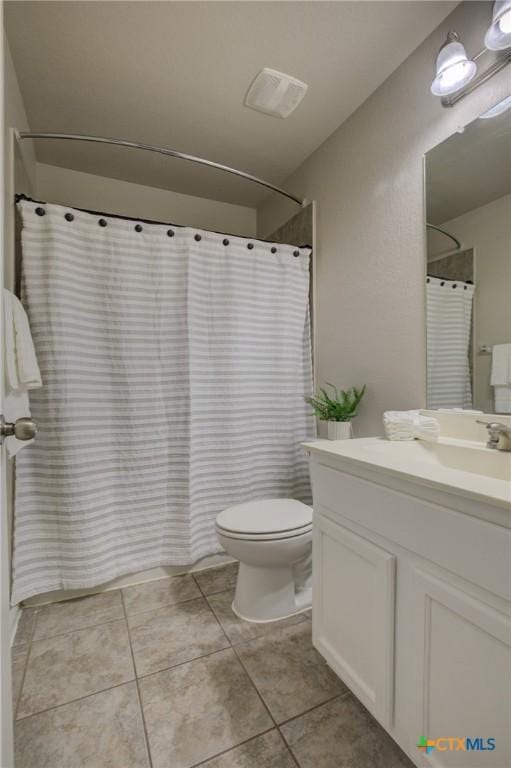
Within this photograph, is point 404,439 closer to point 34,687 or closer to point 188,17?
point 34,687

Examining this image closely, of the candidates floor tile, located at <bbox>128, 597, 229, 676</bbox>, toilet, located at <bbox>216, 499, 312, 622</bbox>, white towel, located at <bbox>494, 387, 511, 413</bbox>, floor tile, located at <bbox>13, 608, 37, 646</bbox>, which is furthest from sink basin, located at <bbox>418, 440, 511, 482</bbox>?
floor tile, located at <bbox>13, 608, 37, 646</bbox>

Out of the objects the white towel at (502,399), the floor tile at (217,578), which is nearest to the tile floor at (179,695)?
the floor tile at (217,578)

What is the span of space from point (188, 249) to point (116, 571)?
166 cm

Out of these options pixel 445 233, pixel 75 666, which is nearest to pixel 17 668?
pixel 75 666

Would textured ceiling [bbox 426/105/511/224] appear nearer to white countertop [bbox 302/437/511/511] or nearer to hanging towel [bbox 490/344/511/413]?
hanging towel [bbox 490/344/511/413]

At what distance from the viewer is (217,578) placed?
1.86 metres

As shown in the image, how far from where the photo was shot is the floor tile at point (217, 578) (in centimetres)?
177

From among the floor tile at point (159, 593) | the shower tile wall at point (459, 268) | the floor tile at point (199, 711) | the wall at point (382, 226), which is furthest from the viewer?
the floor tile at point (159, 593)

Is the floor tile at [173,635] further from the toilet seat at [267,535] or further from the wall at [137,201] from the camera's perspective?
the wall at [137,201]

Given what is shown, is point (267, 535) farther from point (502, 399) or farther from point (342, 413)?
point (502, 399)

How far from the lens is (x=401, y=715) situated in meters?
0.86

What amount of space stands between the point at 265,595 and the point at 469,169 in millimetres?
1853

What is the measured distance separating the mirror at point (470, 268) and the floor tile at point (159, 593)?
144cm

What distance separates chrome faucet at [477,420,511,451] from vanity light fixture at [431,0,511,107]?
1.16 metres
